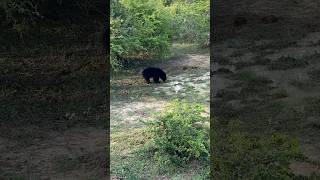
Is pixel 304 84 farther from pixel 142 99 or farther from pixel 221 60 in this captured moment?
Result: pixel 142 99

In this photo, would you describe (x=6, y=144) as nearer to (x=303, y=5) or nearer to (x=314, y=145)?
(x=314, y=145)

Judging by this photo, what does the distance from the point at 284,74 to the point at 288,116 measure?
993 mm

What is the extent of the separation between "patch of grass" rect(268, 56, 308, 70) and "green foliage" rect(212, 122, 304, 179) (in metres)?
1.44

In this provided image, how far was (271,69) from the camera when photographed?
543 cm

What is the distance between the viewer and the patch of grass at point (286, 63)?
547 cm

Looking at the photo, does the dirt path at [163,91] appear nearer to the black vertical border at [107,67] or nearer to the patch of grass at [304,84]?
the black vertical border at [107,67]

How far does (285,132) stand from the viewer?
415cm

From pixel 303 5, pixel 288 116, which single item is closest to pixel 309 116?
pixel 288 116

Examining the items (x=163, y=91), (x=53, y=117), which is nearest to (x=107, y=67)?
(x=163, y=91)

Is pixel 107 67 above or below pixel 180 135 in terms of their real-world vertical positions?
above

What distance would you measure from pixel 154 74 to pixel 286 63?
54.8 inches

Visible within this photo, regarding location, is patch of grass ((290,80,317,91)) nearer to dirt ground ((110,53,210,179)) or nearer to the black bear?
dirt ground ((110,53,210,179))

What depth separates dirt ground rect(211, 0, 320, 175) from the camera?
14.1 ft

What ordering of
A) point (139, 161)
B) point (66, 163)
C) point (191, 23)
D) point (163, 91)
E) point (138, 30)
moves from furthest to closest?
point (191, 23) → point (138, 30) → point (163, 91) → point (139, 161) → point (66, 163)
